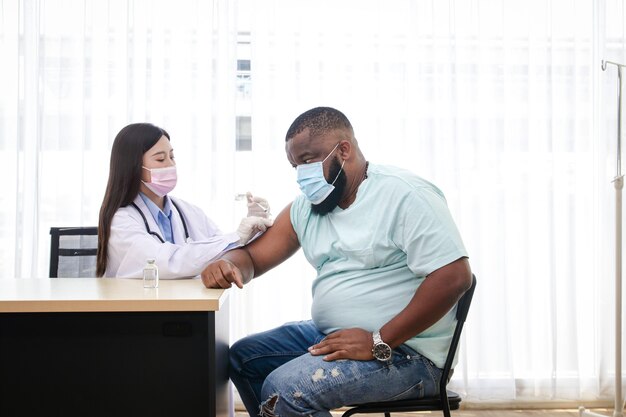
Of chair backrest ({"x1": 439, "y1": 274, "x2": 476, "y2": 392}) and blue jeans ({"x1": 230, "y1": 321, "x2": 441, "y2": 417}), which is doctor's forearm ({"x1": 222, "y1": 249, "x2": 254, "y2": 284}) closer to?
blue jeans ({"x1": 230, "y1": 321, "x2": 441, "y2": 417})

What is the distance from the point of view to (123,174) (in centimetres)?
224

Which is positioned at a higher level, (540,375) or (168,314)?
(168,314)

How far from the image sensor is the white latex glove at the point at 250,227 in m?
1.95

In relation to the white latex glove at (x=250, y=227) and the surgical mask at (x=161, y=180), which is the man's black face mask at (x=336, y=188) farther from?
the surgical mask at (x=161, y=180)

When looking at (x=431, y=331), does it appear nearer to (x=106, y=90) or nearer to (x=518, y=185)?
(x=518, y=185)

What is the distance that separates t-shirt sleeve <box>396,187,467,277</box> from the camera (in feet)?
5.23

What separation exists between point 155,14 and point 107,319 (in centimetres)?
196

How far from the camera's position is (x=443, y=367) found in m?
1.62

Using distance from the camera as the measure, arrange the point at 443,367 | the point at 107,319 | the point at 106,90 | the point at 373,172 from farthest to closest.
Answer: the point at 106,90 < the point at 373,172 < the point at 443,367 < the point at 107,319

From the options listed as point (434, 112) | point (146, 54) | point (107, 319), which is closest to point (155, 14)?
point (146, 54)

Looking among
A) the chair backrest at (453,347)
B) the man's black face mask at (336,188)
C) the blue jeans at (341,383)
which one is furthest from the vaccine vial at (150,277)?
the chair backrest at (453,347)

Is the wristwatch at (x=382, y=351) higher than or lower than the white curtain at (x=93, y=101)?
lower

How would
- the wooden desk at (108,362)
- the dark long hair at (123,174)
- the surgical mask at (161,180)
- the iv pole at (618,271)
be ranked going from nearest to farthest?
1. the wooden desk at (108,362)
2. the dark long hair at (123,174)
3. the surgical mask at (161,180)
4. the iv pole at (618,271)

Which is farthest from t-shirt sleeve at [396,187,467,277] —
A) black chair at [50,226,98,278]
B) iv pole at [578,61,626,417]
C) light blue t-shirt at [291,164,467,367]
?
iv pole at [578,61,626,417]
